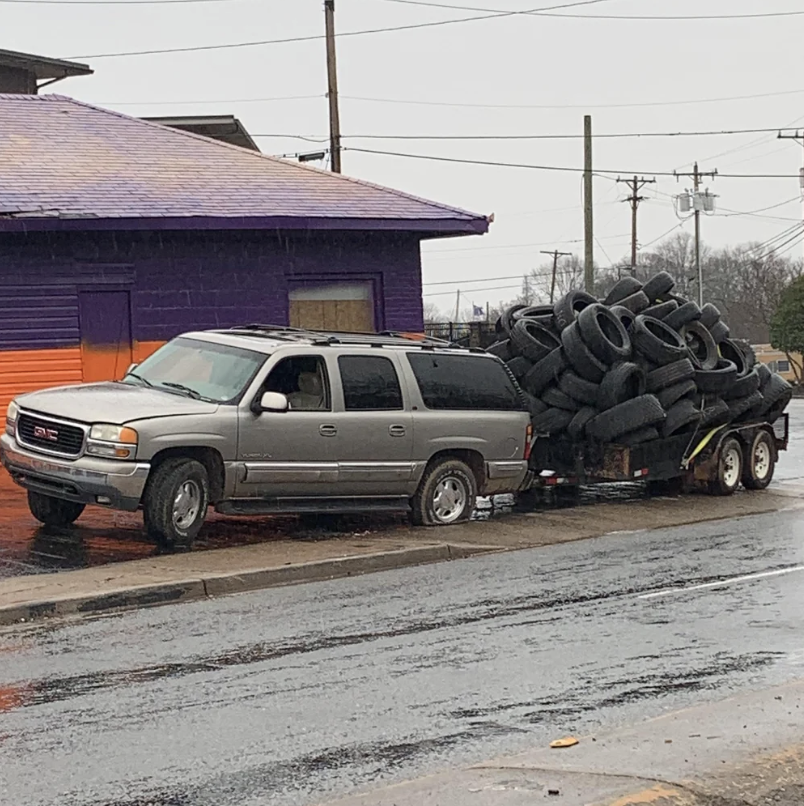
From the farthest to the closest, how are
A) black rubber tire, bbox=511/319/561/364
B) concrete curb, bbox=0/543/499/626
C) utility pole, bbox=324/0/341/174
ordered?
utility pole, bbox=324/0/341/174, black rubber tire, bbox=511/319/561/364, concrete curb, bbox=0/543/499/626

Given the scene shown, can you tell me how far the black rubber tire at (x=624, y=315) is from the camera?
1753 cm

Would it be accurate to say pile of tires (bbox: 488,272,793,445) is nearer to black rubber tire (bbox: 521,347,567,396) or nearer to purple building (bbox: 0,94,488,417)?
black rubber tire (bbox: 521,347,567,396)

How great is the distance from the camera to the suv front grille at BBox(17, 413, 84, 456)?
12.4 meters

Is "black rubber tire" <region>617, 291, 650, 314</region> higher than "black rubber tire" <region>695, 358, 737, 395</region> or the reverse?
higher

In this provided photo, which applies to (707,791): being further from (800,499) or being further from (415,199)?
(415,199)

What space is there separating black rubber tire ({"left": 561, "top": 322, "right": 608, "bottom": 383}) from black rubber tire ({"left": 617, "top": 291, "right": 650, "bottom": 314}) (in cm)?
170

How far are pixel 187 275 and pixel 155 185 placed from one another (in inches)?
52.3

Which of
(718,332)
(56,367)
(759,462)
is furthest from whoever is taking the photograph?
(56,367)

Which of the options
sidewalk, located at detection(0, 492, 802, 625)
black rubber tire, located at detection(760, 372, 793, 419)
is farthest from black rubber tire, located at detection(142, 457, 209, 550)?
black rubber tire, located at detection(760, 372, 793, 419)

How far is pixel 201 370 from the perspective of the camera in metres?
13.6

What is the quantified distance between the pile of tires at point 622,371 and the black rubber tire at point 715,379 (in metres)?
0.01

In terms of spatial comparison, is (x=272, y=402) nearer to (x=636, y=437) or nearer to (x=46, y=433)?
(x=46, y=433)

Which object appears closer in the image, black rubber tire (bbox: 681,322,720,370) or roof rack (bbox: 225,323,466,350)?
roof rack (bbox: 225,323,466,350)

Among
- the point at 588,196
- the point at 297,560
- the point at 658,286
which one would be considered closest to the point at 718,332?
the point at 658,286
